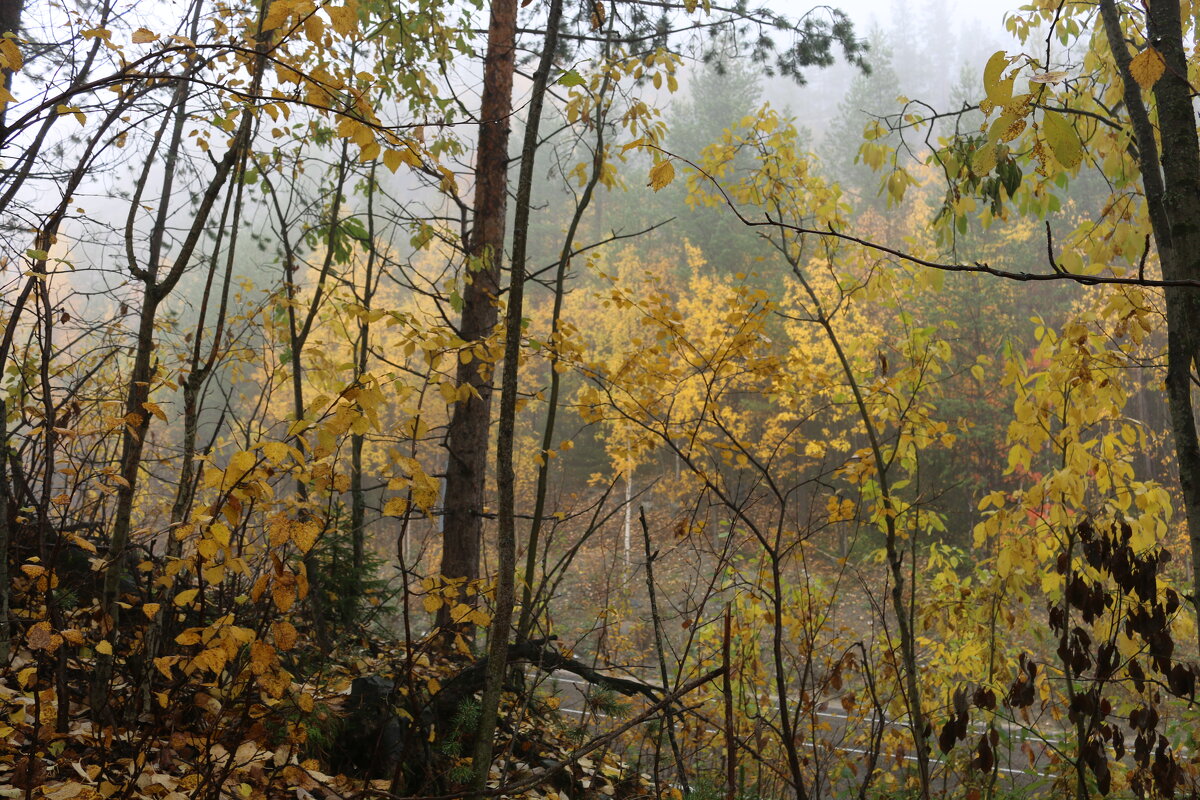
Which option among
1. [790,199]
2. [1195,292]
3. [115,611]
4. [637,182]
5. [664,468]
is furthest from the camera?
[637,182]

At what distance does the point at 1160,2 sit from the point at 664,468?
71.4 ft

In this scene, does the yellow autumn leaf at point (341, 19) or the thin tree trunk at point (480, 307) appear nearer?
the yellow autumn leaf at point (341, 19)

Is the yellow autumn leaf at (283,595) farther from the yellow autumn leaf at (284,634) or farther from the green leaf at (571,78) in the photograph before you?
the green leaf at (571,78)

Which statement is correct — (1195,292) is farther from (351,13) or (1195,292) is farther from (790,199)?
(790,199)

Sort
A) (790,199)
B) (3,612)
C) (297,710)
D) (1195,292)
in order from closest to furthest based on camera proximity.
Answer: (1195,292) < (3,612) < (297,710) < (790,199)

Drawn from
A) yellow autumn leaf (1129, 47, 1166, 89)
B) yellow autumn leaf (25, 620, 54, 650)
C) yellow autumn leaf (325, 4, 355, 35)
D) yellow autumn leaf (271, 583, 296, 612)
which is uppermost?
yellow autumn leaf (325, 4, 355, 35)

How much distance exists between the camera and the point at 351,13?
5.85 ft

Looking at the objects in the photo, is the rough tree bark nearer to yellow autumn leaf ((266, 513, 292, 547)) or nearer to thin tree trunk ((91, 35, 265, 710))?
yellow autumn leaf ((266, 513, 292, 547))

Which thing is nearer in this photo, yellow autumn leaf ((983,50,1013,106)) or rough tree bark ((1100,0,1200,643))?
yellow autumn leaf ((983,50,1013,106))

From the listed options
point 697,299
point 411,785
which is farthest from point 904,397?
point 697,299

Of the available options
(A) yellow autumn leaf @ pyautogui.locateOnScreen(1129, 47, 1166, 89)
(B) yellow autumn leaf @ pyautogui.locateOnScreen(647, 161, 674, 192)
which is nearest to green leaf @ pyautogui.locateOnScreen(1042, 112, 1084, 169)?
(A) yellow autumn leaf @ pyautogui.locateOnScreen(1129, 47, 1166, 89)

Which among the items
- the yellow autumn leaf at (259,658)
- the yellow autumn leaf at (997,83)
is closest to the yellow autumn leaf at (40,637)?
the yellow autumn leaf at (259,658)

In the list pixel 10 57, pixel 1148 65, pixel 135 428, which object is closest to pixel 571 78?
pixel 10 57

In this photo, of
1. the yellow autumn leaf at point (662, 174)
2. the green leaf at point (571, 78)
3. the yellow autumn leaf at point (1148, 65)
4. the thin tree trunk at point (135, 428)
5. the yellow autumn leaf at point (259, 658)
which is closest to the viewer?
the yellow autumn leaf at point (1148, 65)
